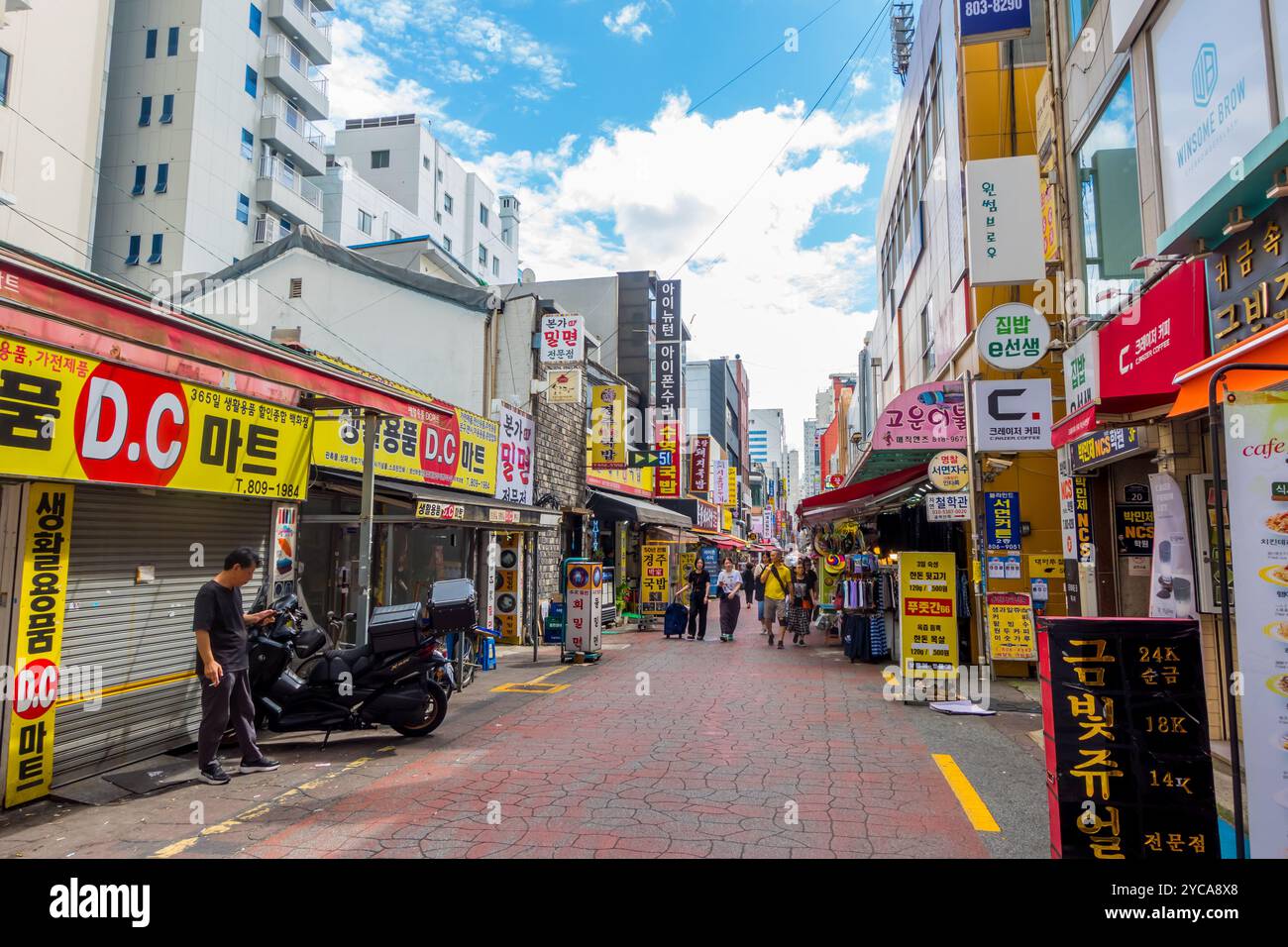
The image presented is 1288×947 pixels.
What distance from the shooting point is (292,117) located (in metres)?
36.1

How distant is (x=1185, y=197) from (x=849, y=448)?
31.2 metres

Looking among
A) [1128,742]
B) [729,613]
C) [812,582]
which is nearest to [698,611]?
[729,613]

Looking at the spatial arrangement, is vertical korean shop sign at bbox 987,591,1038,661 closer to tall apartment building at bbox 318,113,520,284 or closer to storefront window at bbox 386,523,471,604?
storefront window at bbox 386,523,471,604

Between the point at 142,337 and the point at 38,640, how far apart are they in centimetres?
230

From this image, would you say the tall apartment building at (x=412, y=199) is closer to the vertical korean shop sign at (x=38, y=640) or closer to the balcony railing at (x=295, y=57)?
the balcony railing at (x=295, y=57)

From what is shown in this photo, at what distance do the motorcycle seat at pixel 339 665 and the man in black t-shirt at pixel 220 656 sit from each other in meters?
1.14

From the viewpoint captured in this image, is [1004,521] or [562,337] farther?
[562,337]

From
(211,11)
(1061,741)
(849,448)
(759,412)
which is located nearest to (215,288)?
(1061,741)

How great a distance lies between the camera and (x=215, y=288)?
1764 cm

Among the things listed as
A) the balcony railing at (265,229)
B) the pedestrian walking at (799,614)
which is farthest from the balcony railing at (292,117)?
the pedestrian walking at (799,614)

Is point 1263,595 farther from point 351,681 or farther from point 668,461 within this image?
point 668,461

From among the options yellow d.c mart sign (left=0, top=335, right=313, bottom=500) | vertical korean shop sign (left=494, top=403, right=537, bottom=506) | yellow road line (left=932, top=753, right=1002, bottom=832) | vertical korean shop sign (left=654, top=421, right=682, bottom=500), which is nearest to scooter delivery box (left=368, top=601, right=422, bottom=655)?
yellow d.c mart sign (left=0, top=335, right=313, bottom=500)

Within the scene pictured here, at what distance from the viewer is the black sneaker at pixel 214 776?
5.86m

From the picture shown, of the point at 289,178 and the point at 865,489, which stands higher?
the point at 289,178
